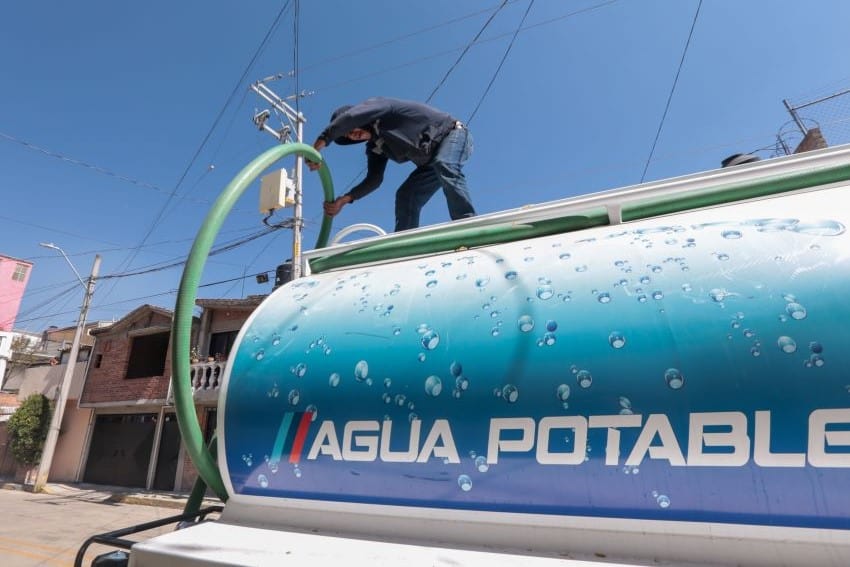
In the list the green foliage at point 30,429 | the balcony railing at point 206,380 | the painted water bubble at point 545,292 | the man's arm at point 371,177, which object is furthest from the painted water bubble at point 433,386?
the green foliage at point 30,429

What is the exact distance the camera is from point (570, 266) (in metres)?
1.36

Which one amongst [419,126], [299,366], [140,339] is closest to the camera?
[299,366]

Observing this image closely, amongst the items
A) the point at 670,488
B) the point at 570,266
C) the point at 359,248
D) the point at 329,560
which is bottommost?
the point at 329,560

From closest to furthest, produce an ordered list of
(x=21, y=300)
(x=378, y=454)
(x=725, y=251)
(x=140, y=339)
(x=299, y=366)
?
(x=725, y=251), (x=378, y=454), (x=299, y=366), (x=140, y=339), (x=21, y=300)

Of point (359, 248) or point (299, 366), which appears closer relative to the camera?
point (299, 366)

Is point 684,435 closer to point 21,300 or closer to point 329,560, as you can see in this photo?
point 329,560

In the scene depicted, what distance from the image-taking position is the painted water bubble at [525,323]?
125 centimetres

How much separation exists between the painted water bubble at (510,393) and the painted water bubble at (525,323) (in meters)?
0.15

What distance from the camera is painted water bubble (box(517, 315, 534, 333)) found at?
1251mm

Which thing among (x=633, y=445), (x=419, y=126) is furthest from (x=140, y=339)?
(x=633, y=445)

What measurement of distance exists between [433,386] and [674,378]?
56 cm

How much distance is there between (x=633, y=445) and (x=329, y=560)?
30.3 inches

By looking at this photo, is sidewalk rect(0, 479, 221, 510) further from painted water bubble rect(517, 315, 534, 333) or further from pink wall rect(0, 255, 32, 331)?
pink wall rect(0, 255, 32, 331)

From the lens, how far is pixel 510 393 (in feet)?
3.90
